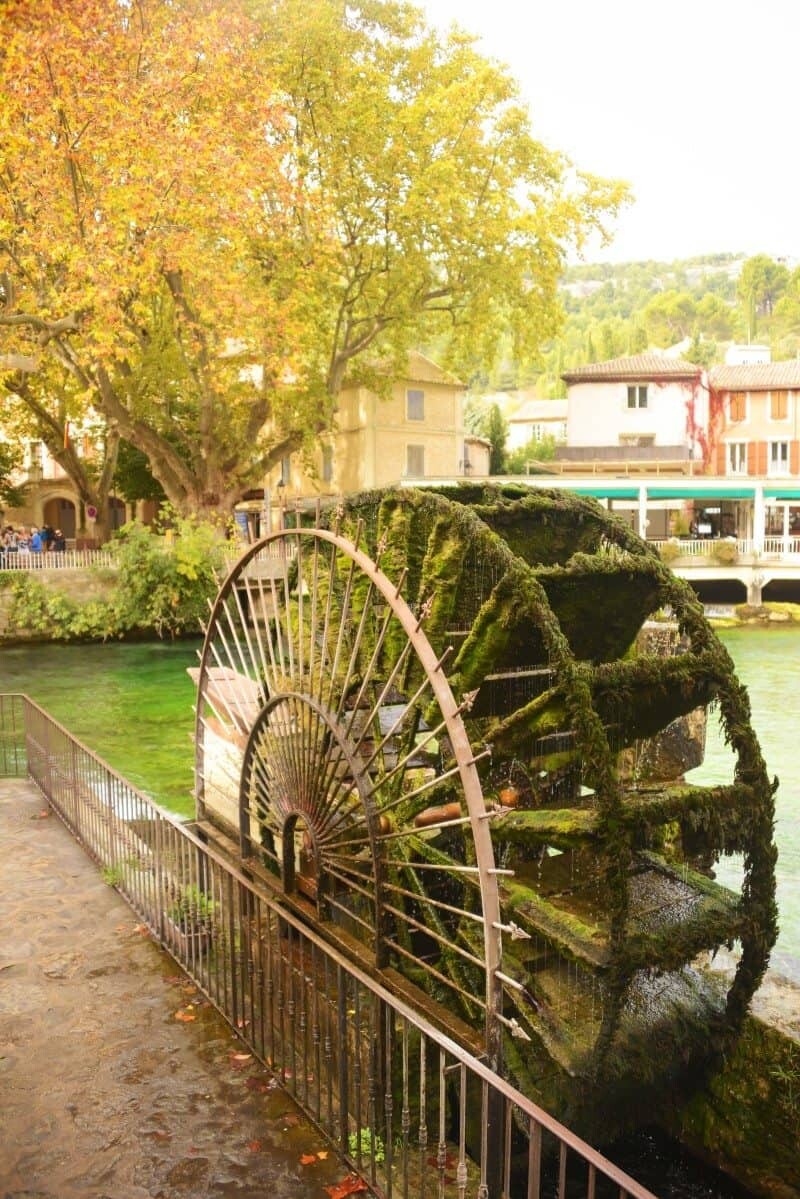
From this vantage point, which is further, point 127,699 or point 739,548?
point 739,548

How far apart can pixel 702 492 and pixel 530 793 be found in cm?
2688

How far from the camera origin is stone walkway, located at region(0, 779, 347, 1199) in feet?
14.2

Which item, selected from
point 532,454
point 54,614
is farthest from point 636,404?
point 54,614

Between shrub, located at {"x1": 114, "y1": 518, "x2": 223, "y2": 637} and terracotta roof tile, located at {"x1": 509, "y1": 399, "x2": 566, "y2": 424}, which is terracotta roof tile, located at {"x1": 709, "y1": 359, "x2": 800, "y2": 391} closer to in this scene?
terracotta roof tile, located at {"x1": 509, "y1": 399, "x2": 566, "y2": 424}

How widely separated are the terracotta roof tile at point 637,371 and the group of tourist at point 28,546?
21.4m

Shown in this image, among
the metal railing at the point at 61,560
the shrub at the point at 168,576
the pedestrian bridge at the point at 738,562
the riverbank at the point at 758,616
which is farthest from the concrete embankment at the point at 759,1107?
the pedestrian bridge at the point at 738,562

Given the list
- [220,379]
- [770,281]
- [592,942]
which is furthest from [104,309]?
[770,281]

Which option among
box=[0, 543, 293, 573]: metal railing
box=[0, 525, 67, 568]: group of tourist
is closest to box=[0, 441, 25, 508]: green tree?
box=[0, 525, 67, 568]: group of tourist

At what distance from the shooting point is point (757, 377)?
4281 cm

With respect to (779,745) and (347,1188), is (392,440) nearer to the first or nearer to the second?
(779,745)

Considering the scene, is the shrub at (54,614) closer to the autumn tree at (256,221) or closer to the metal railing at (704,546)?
the autumn tree at (256,221)

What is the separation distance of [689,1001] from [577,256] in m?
24.7

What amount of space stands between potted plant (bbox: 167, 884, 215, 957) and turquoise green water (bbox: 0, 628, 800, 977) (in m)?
4.13

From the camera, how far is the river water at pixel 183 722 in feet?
21.3
